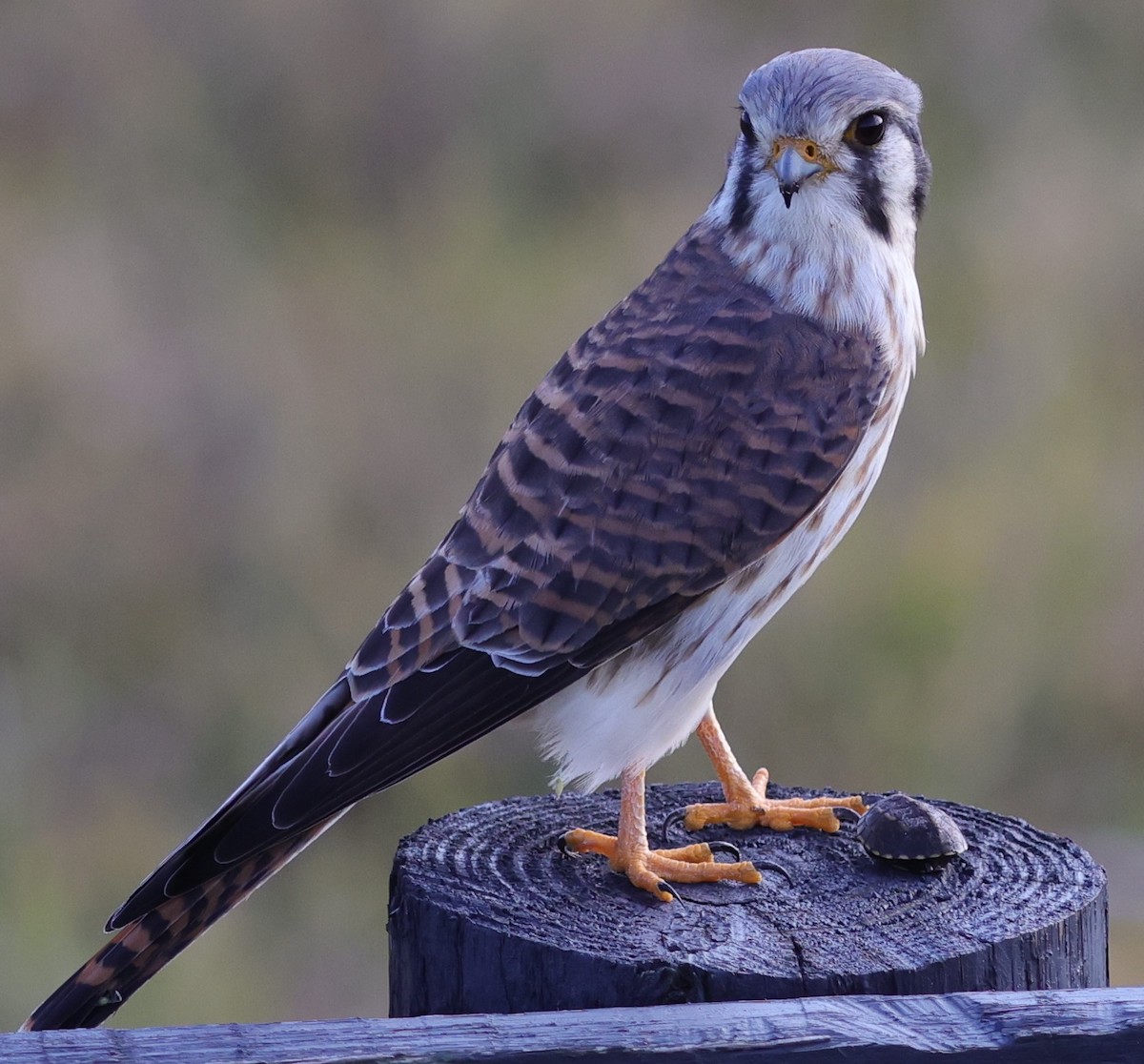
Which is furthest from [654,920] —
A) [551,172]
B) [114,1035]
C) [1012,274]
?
[551,172]

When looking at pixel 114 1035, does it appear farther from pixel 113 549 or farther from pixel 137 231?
pixel 137 231

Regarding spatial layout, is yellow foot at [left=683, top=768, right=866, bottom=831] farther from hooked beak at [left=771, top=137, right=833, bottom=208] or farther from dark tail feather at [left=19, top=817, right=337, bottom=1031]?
hooked beak at [left=771, top=137, right=833, bottom=208]

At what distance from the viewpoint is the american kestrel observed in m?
2.77

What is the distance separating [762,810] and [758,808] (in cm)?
1

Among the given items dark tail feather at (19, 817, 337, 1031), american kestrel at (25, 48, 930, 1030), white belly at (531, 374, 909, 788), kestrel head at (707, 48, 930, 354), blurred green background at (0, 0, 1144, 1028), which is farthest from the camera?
blurred green background at (0, 0, 1144, 1028)

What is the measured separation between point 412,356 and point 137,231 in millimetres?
1487

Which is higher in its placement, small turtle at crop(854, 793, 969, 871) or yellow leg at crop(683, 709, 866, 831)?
yellow leg at crop(683, 709, 866, 831)

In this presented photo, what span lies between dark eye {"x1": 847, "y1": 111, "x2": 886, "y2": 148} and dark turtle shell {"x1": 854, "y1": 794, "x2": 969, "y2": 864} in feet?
4.50

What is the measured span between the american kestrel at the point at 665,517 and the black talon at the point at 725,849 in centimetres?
7

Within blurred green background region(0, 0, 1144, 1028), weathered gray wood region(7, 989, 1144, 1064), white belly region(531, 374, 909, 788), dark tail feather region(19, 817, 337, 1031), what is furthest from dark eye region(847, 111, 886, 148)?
blurred green background region(0, 0, 1144, 1028)

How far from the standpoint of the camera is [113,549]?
6121 millimetres

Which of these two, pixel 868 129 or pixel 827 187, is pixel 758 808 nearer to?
pixel 827 187

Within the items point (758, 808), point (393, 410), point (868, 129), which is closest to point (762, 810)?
point (758, 808)

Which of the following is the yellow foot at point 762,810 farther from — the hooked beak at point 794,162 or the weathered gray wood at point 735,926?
the hooked beak at point 794,162
